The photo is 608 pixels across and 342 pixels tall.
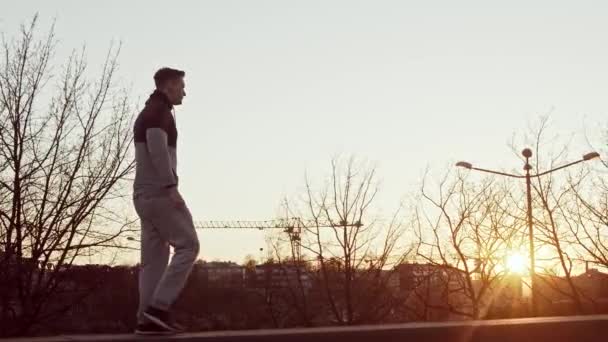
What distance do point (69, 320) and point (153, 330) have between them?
17.4 meters

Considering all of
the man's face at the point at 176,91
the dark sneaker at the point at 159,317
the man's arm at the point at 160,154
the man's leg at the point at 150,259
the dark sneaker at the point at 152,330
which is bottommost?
the dark sneaker at the point at 152,330

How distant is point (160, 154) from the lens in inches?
234

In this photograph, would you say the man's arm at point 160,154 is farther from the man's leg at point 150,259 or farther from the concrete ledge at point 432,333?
the concrete ledge at point 432,333

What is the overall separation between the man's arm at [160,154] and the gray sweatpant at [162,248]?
0.56 ft

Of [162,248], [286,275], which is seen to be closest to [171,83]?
[162,248]

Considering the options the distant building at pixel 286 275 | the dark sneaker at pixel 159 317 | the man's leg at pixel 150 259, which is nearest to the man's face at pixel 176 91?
the man's leg at pixel 150 259

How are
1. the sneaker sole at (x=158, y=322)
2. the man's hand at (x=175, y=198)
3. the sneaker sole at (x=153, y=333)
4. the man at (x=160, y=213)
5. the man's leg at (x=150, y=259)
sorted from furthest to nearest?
the man's leg at (x=150, y=259), the man's hand at (x=175, y=198), the man at (x=160, y=213), the sneaker sole at (x=158, y=322), the sneaker sole at (x=153, y=333)

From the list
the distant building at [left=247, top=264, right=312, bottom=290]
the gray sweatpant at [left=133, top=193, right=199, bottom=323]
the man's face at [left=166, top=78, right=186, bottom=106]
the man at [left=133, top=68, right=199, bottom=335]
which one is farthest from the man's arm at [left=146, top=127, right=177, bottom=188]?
the distant building at [left=247, top=264, right=312, bottom=290]

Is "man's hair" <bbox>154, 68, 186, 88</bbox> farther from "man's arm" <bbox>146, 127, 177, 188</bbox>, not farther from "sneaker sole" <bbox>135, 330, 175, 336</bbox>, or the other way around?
Answer: "sneaker sole" <bbox>135, 330, 175, 336</bbox>

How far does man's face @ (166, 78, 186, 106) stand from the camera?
6.37 metres

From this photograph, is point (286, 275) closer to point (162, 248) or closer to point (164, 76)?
point (162, 248)

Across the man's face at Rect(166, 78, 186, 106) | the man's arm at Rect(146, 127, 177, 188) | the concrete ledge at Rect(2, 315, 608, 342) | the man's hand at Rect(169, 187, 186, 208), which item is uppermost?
the man's face at Rect(166, 78, 186, 106)

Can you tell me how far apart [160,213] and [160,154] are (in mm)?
452

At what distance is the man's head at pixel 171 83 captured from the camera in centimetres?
636
